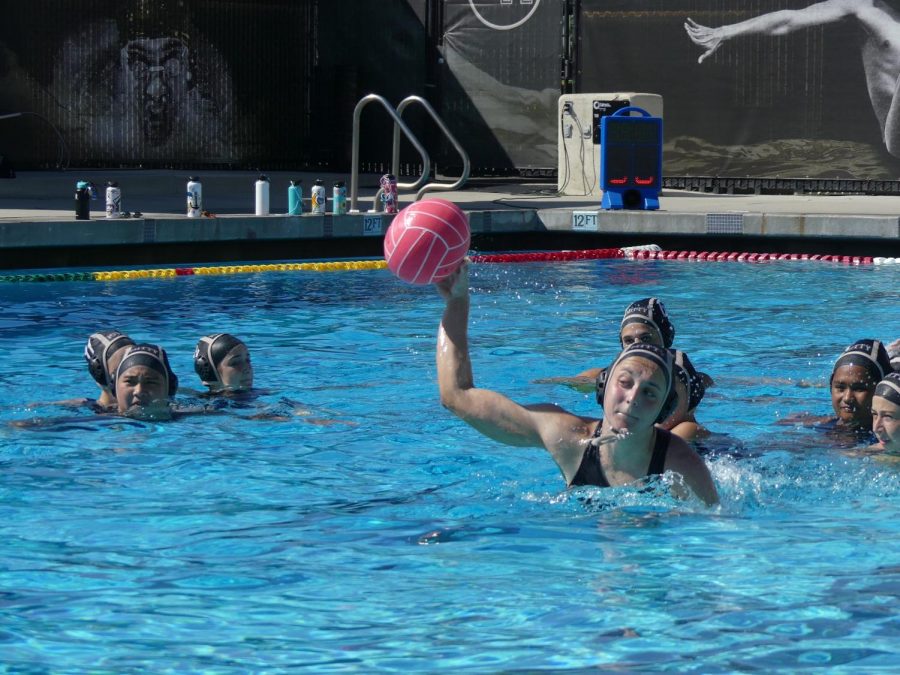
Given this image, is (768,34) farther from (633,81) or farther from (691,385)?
(691,385)

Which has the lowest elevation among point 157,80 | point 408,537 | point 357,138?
point 408,537

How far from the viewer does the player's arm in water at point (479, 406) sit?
429 cm

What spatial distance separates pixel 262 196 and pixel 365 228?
45.2 inches

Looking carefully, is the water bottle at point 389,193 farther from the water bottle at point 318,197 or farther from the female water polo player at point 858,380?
the female water polo player at point 858,380

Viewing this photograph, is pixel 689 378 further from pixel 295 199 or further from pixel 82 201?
pixel 295 199

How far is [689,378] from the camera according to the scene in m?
6.25

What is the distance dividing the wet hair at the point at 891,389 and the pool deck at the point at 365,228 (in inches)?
359

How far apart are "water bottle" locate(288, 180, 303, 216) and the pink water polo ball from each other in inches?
396

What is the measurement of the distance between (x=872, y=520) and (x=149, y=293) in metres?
8.18

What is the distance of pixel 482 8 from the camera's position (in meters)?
21.3

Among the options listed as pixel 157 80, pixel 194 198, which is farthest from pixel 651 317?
pixel 157 80

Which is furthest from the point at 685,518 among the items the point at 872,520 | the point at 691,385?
the point at 691,385

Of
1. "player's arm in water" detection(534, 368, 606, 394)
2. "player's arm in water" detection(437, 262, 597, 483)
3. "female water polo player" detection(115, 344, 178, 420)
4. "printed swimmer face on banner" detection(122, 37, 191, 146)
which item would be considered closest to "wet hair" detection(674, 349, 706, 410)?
"player's arm in water" detection(437, 262, 597, 483)

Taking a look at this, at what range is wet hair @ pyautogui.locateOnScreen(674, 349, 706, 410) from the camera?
6.12m
